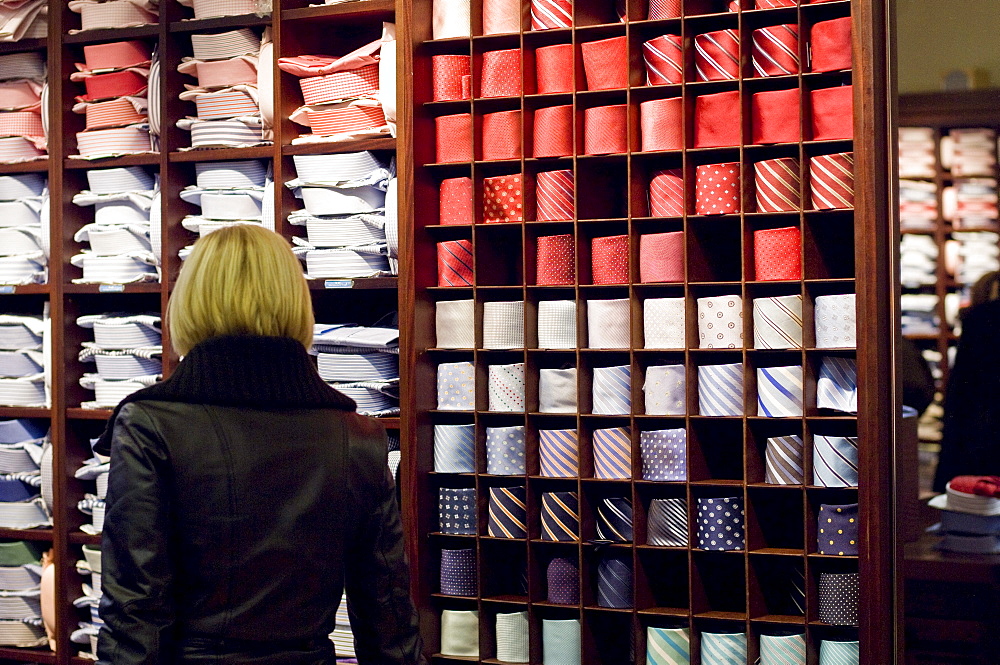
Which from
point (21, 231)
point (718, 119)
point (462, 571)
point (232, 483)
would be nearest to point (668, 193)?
point (718, 119)

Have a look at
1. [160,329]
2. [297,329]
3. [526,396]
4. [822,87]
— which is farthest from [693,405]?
[160,329]

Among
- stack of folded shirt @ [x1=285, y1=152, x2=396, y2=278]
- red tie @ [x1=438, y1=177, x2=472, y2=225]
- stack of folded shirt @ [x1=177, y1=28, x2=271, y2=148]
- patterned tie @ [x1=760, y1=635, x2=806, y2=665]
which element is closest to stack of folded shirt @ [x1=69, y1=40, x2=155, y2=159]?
stack of folded shirt @ [x1=177, y1=28, x2=271, y2=148]

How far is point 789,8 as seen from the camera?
2.81 meters

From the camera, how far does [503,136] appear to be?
311cm

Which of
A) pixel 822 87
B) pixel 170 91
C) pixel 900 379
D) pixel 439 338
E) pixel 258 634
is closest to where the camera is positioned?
pixel 258 634

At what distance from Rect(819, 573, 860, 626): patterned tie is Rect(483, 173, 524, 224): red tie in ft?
4.71

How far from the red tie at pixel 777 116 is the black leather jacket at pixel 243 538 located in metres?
1.68

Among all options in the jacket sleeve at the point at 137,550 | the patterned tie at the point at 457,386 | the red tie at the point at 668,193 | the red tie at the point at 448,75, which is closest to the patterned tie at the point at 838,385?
the red tie at the point at 668,193

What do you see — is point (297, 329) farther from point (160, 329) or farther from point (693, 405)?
point (160, 329)

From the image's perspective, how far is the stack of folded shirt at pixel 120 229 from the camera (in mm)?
3572

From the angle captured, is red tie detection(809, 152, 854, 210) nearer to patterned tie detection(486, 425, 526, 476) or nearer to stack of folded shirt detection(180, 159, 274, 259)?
patterned tie detection(486, 425, 526, 476)

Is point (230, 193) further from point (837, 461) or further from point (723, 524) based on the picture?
point (837, 461)

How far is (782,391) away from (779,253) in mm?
408

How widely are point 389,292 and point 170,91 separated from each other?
1.08 meters
